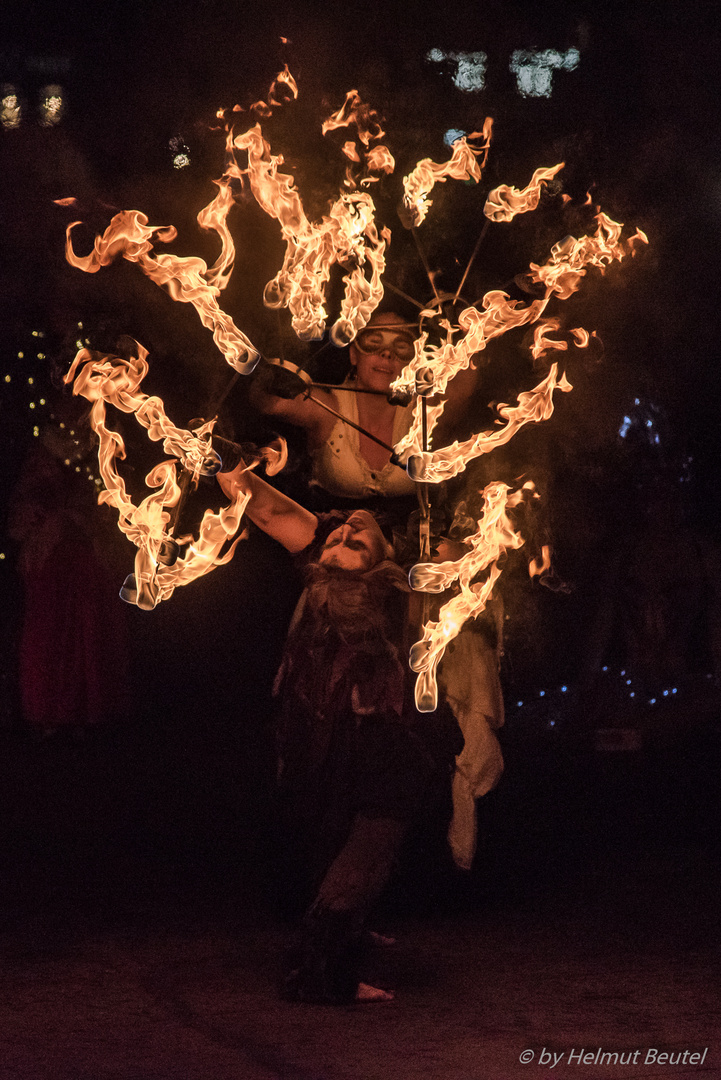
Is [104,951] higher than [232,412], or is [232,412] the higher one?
[232,412]

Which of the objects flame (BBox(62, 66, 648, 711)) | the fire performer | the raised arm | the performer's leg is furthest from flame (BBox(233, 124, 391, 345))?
the performer's leg

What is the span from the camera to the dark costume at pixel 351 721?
15.8 ft

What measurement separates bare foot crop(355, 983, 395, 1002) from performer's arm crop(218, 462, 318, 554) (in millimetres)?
1466

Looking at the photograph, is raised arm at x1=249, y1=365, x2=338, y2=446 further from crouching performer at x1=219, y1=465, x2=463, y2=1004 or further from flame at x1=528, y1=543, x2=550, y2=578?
flame at x1=528, y1=543, x2=550, y2=578

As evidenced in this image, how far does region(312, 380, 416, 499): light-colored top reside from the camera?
17.2ft

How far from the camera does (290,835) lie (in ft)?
Answer: 17.3

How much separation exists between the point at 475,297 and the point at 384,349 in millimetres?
421

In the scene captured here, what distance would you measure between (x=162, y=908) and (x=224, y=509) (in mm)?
1757

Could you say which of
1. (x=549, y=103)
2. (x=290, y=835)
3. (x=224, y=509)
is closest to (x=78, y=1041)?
(x=290, y=835)

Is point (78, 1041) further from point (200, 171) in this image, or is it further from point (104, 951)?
point (200, 171)

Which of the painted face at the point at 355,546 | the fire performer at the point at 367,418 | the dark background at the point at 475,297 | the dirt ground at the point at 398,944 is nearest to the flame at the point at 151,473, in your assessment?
the dark background at the point at 475,297

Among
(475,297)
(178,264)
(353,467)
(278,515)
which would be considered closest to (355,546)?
(278,515)

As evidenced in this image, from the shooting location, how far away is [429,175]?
15.7 feet

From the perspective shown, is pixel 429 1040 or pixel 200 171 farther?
pixel 200 171
